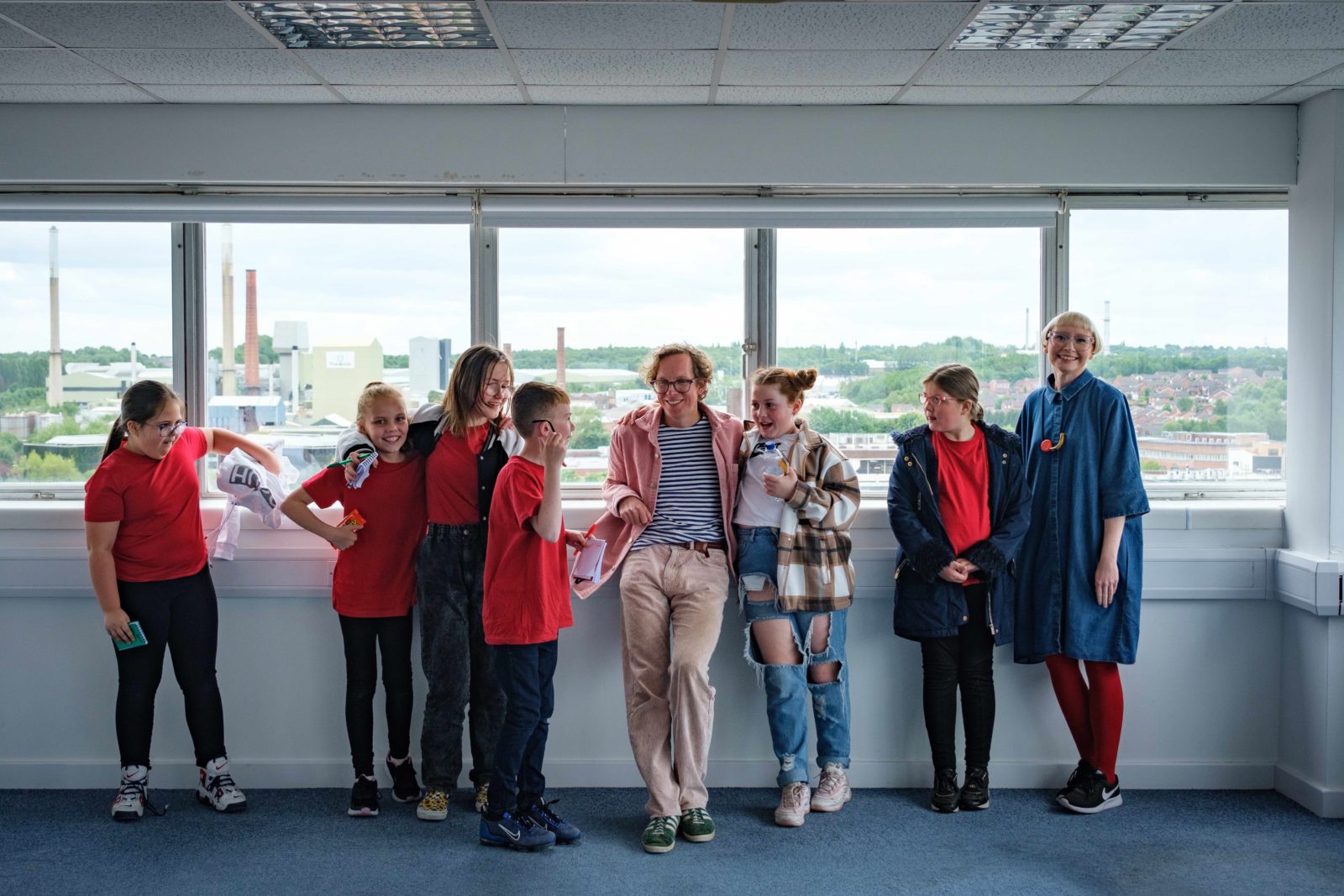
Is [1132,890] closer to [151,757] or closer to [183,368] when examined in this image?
[151,757]

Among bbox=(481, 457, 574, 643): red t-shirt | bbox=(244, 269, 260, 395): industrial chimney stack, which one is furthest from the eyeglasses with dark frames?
bbox=(244, 269, 260, 395): industrial chimney stack

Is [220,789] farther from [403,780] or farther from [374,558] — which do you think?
[374,558]

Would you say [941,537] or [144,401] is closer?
[144,401]

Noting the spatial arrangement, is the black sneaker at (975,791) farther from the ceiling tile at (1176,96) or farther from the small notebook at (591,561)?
the ceiling tile at (1176,96)

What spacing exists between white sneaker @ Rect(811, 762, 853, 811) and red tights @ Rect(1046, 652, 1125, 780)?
0.80 m

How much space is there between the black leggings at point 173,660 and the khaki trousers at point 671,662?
139cm

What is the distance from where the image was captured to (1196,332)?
3.95 meters

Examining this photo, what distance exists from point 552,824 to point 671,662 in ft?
2.03

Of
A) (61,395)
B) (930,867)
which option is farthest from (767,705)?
(61,395)

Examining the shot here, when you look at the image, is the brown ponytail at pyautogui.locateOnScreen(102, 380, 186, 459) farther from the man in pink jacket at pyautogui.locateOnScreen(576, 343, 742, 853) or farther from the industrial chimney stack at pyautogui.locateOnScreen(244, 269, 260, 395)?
the man in pink jacket at pyautogui.locateOnScreen(576, 343, 742, 853)

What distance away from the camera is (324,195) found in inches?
150

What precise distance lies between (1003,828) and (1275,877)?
76 centimetres

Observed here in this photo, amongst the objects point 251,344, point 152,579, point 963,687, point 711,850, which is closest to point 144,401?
point 152,579

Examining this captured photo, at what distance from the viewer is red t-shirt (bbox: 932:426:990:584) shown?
3.40 metres
